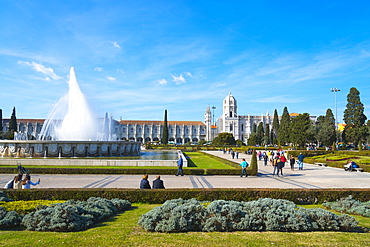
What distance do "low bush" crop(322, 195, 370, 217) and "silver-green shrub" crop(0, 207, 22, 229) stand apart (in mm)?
6672

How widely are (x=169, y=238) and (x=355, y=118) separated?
45.9 m

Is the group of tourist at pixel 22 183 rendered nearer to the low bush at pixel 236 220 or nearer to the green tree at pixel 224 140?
the low bush at pixel 236 220

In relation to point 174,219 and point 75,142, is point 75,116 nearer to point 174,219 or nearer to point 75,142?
point 75,142

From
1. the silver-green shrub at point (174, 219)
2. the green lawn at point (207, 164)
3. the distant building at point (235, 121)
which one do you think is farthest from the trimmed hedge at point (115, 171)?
the distant building at point (235, 121)

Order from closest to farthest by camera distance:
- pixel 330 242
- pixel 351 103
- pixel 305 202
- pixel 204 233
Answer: pixel 330 242, pixel 204 233, pixel 305 202, pixel 351 103

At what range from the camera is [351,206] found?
659cm

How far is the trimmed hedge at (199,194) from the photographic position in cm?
715

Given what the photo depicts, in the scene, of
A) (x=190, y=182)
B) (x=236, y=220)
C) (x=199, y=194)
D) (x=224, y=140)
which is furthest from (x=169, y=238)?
(x=224, y=140)

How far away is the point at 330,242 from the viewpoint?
4.10 metres

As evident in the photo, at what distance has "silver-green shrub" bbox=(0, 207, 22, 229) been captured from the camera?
470 cm

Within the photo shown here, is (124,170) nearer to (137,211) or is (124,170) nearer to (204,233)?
(137,211)

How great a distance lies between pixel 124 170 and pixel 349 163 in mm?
13888

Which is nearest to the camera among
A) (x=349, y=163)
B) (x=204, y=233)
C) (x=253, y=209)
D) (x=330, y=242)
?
(x=330, y=242)

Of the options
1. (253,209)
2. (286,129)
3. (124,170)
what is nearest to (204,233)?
(253,209)
